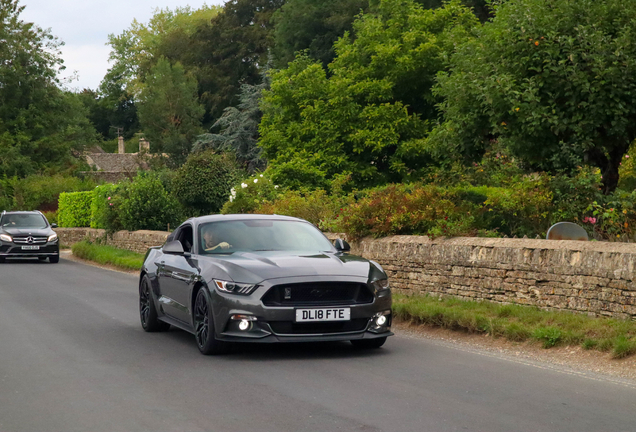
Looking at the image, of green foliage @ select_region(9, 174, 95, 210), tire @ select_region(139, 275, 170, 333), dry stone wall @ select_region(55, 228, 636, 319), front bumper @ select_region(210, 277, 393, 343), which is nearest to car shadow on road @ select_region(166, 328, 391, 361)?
front bumper @ select_region(210, 277, 393, 343)

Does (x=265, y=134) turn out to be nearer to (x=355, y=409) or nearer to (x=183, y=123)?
(x=355, y=409)

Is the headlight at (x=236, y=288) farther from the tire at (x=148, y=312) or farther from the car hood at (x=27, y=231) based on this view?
the car hood at (x=27, y=231)

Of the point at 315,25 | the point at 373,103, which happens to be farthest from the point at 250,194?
the point at 315,25

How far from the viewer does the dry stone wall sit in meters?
9.88

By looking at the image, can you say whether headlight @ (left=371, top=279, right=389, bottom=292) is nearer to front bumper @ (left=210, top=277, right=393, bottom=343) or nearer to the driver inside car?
front bumper @ (left=210, top=277, right=393, bottom=343)

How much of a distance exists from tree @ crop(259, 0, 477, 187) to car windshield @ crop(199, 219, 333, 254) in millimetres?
20923

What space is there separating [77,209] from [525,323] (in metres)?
31.6

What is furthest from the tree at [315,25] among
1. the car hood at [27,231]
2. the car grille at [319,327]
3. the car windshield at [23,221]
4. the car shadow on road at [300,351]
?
the car grille at [319,327]

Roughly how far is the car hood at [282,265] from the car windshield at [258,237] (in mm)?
339

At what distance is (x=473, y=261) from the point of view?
12227mm

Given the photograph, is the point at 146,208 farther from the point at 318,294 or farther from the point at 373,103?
the point at 318,294

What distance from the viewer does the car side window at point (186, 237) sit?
35.5 feet

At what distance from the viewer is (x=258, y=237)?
10.4 meters

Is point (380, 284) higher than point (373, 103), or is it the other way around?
point (373, 103)
